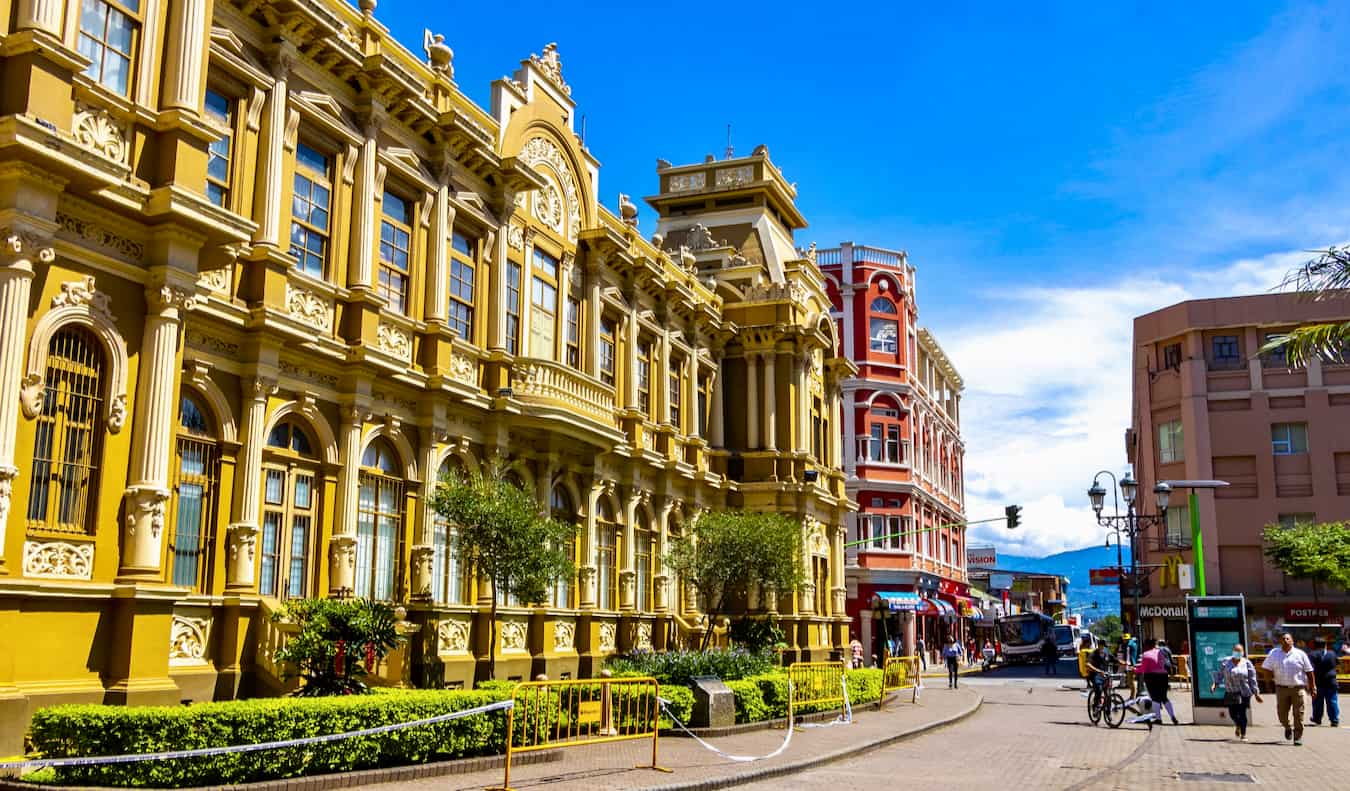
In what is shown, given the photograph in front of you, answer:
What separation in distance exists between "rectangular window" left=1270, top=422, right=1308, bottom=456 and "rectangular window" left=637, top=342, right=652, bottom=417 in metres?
32.6

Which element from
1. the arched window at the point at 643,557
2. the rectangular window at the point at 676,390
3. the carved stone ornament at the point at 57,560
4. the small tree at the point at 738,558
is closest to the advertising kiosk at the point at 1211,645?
the small tree at the point at 738,558

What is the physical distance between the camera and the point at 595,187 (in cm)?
2992

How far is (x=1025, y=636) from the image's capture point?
214 ft

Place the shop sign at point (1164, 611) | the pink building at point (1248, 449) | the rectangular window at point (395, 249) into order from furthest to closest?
the shop sign at point (1164, 611) → the pink building at point (1248, 449) → the rectangular window at point (395, 249)

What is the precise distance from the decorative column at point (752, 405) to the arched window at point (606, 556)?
9156 mm

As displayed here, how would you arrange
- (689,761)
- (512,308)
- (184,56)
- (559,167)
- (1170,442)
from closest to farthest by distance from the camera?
(184,56) < (689,761) < (512,308) < (559,167) < (1170,442)

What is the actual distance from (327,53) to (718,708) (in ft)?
42.3

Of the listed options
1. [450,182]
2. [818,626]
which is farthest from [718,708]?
[818,626]

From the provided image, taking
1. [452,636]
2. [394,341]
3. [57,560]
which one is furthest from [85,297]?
[452,636]

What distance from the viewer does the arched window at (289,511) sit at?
18.2m

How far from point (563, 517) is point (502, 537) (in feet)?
25.2

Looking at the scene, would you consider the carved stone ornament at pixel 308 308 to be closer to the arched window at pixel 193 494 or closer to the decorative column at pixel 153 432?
the arched window at pixel 193 494

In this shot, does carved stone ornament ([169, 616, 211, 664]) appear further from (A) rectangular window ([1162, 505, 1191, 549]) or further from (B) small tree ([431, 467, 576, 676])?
(A) rectangular window ([1162, 505, 1191, 549])

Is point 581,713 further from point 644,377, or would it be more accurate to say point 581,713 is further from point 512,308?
point 644,377
